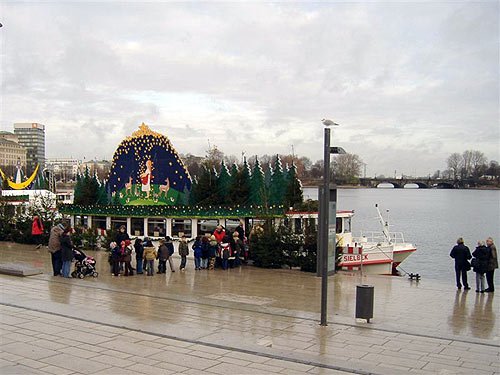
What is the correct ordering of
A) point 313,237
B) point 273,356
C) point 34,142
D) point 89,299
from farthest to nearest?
point 34,142
point 313,237
point 89,299
point 273,356

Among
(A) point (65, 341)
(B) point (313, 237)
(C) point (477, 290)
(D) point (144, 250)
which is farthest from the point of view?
(B) point (313, 237)

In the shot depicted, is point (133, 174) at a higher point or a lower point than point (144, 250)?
higher

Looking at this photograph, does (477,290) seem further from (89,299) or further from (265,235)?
(89,299)

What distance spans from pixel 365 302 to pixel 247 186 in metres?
14.2

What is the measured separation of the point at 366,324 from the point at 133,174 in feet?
60.0

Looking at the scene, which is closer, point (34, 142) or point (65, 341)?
point (65, 341)

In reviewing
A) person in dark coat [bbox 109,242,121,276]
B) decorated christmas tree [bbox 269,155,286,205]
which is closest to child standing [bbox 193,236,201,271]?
person in dark coat [bbox 109,242,121,276]

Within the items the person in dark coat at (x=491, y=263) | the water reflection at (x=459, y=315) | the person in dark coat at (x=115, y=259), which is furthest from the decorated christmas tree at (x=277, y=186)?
the water reflection at (x=459, y=315)

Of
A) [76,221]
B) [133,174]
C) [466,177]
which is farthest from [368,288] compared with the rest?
[466,177]

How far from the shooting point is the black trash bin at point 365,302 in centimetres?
1127

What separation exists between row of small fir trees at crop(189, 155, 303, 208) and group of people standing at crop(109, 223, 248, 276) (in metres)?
4.14

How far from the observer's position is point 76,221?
92.4ft

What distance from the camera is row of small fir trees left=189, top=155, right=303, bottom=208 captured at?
24.5m

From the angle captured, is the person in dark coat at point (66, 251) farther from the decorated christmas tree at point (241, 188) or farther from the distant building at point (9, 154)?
the distant building at point (9, 154)
